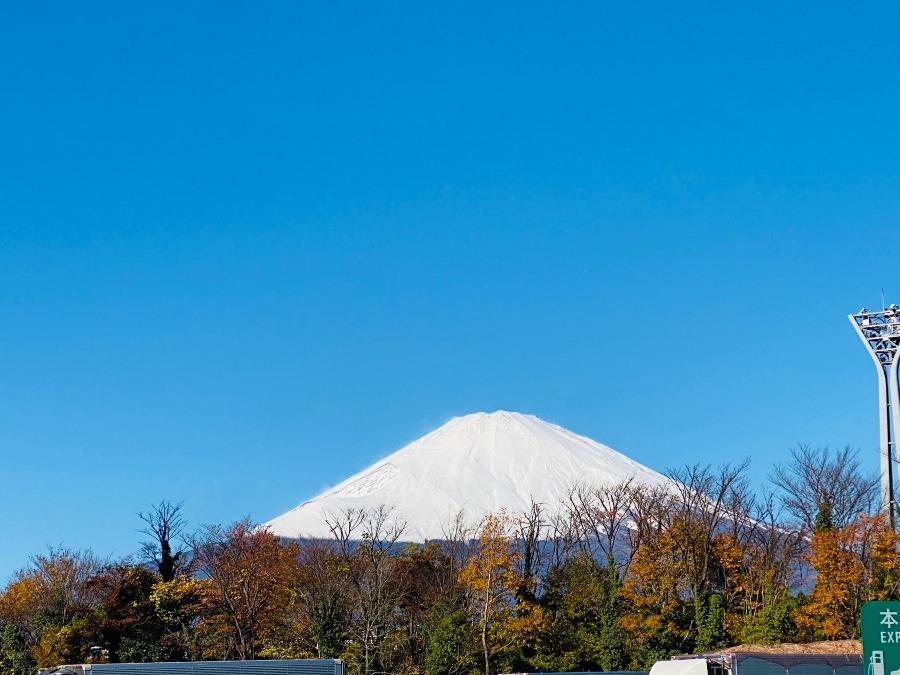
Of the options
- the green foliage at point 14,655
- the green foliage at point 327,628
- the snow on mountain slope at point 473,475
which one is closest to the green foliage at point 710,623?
the green foliage at point 327,628

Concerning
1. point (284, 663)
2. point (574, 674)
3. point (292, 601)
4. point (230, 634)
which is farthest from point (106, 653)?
point (574, 674)

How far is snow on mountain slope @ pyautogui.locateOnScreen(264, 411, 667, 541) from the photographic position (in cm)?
13062

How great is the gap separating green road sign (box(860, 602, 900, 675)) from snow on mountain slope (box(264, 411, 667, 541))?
104806mm

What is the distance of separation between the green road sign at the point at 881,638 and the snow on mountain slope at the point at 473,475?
104806 mm

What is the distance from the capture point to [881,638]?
14719 millimetres

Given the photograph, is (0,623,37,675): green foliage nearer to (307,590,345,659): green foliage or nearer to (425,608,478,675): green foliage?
(307,590,345,659): green foliage

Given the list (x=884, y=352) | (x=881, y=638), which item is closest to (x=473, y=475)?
(x=884, y=352)

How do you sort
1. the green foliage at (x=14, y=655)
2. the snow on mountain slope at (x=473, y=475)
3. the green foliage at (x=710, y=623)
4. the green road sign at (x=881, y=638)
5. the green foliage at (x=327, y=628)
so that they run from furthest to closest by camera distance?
1. the snow on mountain slope at (x=473, y=475)
2. the green foliage at (x=14, y=655)
3. the green foliage at (x=327, y=628)
4. the green foliage at (x=710, y=623)
5. the green road sign at (x=881, y=638)

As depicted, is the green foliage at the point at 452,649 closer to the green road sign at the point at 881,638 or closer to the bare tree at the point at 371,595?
the bare tree at the point at 371,595

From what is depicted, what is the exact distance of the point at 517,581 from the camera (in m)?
47.6

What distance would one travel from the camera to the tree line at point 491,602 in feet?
148

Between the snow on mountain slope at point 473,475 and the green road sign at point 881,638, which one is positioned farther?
the snow on mountain slope at point 473,475

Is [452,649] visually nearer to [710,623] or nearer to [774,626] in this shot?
[710,623]

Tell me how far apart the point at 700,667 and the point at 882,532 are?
62.7 ft
